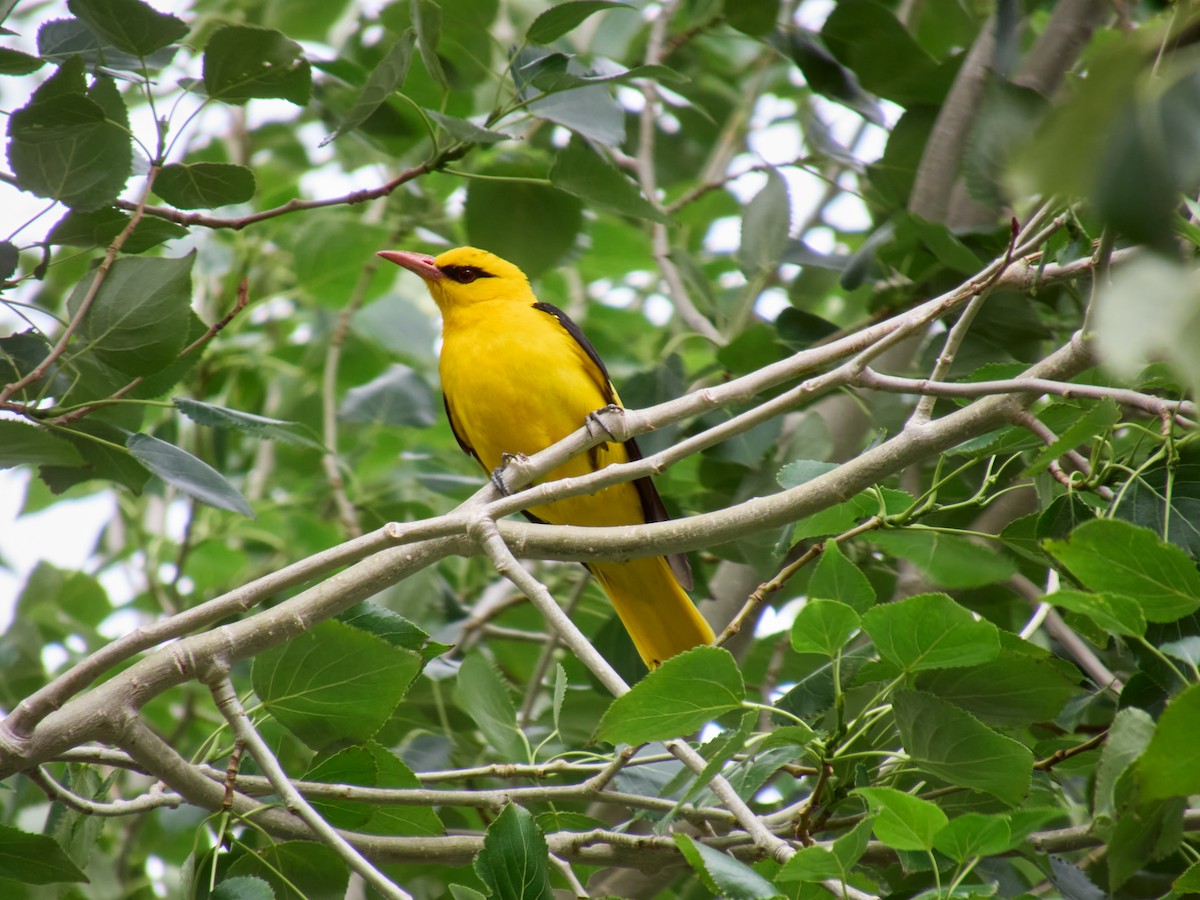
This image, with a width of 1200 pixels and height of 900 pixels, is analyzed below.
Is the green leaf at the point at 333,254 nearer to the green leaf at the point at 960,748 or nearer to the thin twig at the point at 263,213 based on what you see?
the thin twig at the point at 263,213

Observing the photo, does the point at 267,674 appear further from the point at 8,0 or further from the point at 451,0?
the point at 451,0

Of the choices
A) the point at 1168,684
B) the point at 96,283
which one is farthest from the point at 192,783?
the point at 1168,684

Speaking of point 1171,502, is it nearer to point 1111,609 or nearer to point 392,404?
point 1111,609

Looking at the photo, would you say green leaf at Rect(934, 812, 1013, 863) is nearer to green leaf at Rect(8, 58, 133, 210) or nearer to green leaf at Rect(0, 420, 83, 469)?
green leaf at Rect(0, 420, 83, 469)

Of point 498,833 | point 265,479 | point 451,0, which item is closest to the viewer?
point 498,833

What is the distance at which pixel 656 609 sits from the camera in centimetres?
392

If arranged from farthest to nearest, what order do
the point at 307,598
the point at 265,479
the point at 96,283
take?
the point at 265,479, the point at 96,283, the point at 307,598

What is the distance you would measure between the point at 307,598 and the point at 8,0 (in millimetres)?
1432

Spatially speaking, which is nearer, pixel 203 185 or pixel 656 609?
pixel 203 185

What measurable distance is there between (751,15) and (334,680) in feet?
8.44

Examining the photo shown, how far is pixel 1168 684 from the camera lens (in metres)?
1.92

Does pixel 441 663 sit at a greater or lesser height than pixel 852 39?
lesser

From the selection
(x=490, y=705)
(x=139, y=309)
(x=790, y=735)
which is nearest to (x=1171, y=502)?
(x=790, y=735)

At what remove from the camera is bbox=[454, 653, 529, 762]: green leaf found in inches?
101
